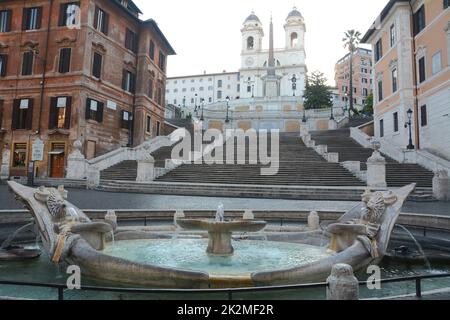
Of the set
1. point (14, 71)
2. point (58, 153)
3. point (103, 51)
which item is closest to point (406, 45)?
point (103, 51)

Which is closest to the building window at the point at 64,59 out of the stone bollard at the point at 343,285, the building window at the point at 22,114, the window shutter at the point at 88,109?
the window shutter at the point at 88,109

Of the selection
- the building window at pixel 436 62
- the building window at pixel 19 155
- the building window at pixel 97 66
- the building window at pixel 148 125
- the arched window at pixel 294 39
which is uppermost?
the arched window at pixel 294 39

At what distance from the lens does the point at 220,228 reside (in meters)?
7.03

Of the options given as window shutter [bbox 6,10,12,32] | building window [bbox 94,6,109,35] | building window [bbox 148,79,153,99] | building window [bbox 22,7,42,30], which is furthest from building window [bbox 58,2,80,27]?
building window [bbox 148,79,153,99]

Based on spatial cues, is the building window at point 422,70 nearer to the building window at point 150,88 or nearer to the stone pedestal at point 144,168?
the stone pedestal at point 144,168

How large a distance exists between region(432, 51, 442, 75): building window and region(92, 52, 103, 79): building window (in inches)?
1076

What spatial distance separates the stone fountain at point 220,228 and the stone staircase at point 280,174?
1399 centimetres

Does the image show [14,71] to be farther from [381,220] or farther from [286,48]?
[286,48]

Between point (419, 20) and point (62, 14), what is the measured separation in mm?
30179

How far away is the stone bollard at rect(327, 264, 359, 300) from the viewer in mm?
3723

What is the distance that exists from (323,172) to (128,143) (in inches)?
818

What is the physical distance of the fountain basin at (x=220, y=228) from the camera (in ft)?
22.7

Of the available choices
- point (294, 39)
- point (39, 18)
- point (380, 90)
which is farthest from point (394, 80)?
point (294, 39)

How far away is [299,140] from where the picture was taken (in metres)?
36.3
